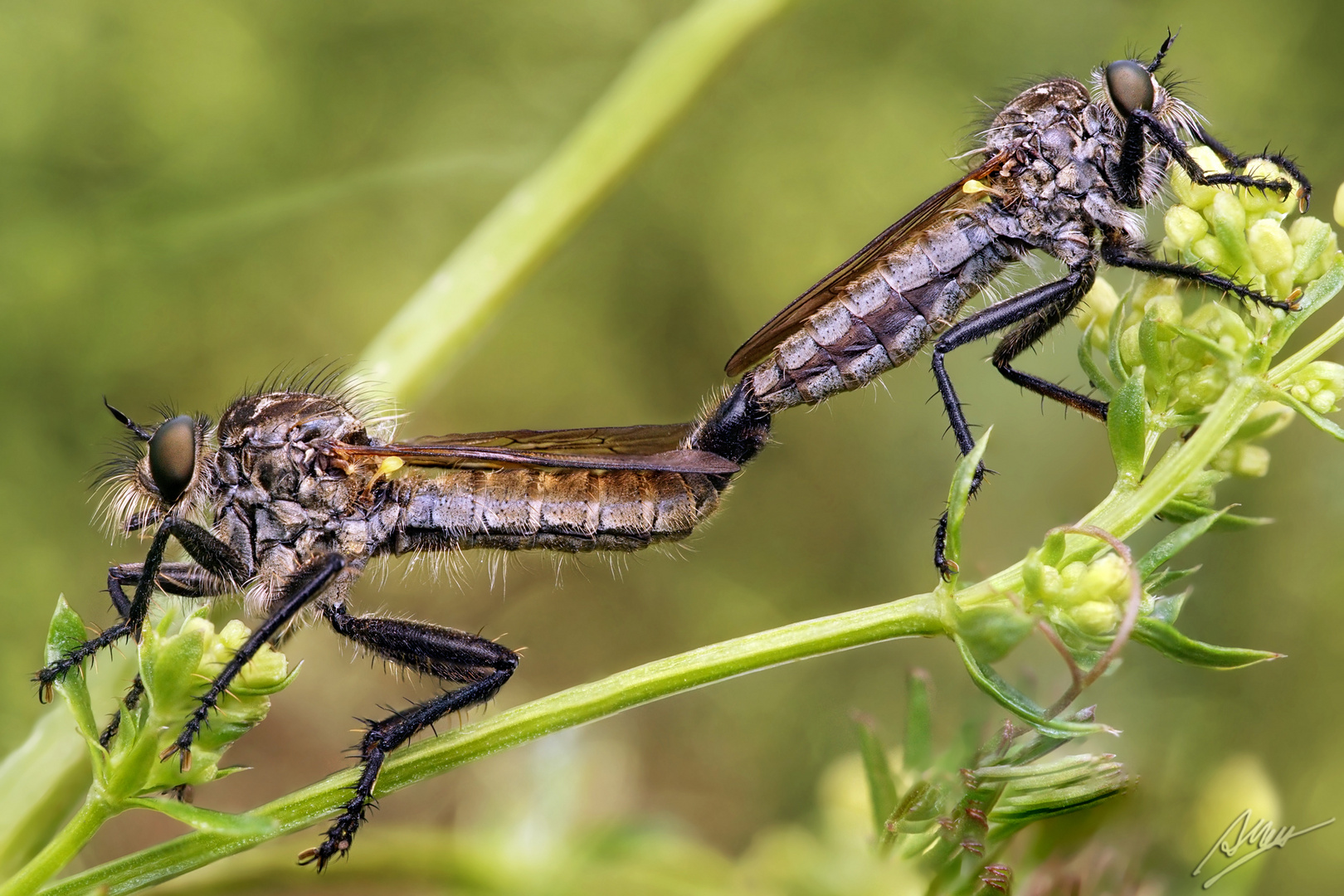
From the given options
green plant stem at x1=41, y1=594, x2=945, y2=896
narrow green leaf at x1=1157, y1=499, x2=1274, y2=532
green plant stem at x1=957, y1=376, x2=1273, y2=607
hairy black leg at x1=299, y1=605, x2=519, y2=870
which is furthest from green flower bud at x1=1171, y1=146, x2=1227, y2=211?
hairy black leg at x1=299, y1=605, x2=519, y2=870

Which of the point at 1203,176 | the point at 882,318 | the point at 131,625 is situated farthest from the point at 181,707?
the point at 882,318

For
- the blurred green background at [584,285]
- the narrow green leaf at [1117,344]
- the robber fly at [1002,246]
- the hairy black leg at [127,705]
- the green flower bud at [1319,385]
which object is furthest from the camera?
the blurred green background at [584,285]

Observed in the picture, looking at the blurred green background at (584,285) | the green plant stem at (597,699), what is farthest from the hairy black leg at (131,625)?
the blurred green background at (584,285)

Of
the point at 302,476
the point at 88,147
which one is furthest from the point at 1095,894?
the point at 88,147

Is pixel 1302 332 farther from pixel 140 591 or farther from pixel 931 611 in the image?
pixel 140 591

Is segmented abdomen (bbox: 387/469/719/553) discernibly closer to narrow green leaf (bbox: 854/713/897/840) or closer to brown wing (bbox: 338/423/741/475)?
brown wing (bbox: 338/423/741/475)

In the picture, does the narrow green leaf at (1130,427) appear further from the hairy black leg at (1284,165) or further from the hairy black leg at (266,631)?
the hairy black leg at (266,631)
